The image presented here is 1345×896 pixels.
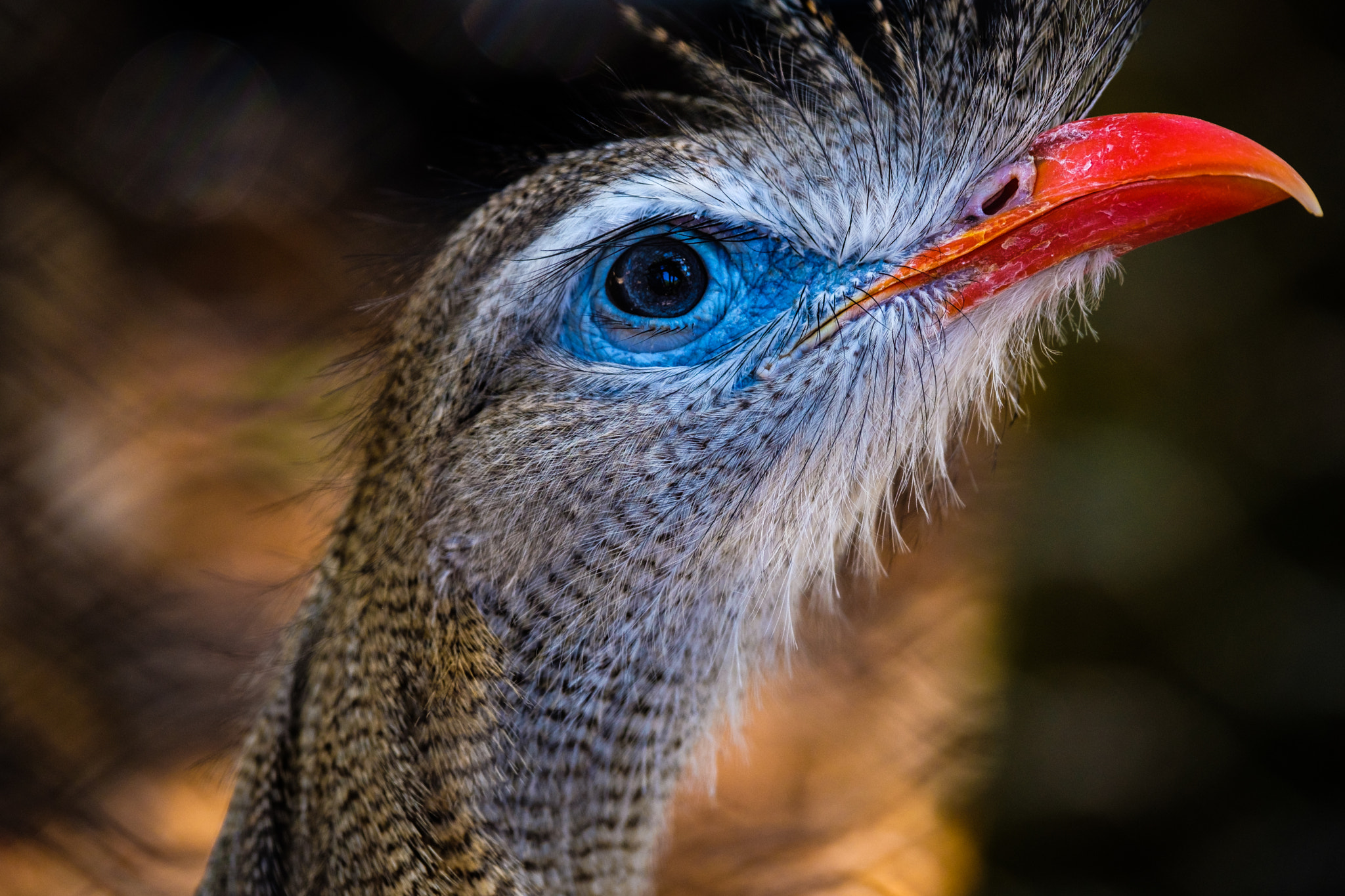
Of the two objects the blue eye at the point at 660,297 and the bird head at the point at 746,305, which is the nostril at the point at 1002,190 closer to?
the bird head at the point at 746,305

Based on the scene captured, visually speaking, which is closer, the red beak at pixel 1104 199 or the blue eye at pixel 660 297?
the red beak at pixel 1104 199

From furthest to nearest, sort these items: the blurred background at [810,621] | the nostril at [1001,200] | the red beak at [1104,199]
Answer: the blurred background at [810,621] → the nostril at [1001,200] → the red beak at [1104,199]

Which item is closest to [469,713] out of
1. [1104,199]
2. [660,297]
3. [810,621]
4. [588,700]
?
[588,700]

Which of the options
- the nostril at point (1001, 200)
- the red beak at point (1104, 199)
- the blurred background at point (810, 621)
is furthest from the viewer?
the blurred background at point (810, 621)

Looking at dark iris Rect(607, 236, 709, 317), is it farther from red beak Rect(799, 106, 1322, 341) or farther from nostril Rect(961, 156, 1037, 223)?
nostril Rect(961, 156, 1037, 223)

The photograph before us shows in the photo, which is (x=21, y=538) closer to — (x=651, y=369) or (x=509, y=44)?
(x=509, y=44)

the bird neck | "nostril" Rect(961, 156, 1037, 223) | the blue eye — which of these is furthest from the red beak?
the bird neck

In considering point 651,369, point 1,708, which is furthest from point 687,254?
point 1,708

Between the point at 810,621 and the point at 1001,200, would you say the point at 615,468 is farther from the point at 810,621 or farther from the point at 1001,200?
the point at 810,621

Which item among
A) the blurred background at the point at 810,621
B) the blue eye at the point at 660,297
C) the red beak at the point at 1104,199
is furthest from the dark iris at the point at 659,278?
the blurred background at the point at 810,621
